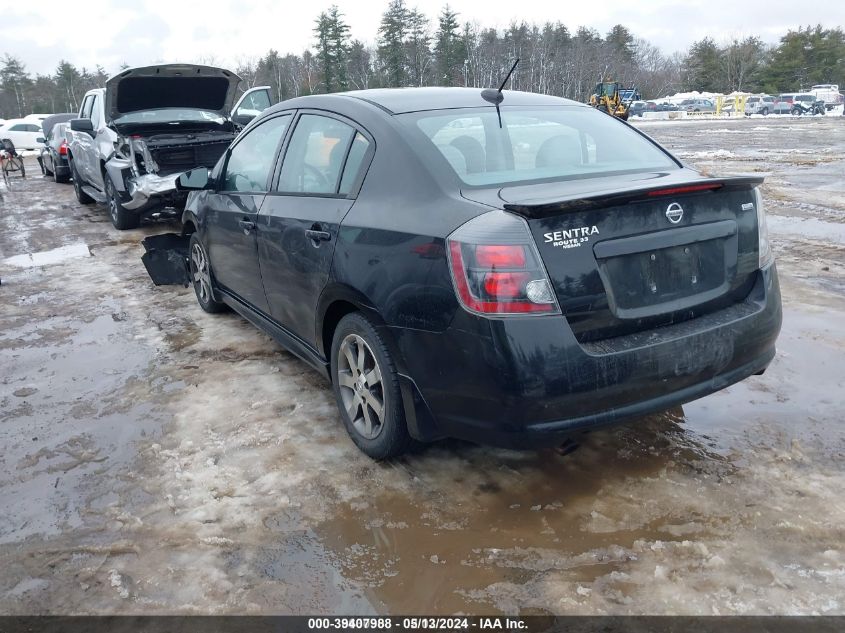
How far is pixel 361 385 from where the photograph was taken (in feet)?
10.6

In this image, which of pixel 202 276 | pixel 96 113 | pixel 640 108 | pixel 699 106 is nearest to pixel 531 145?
pixel 202 276

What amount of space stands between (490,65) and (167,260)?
68.6 metres

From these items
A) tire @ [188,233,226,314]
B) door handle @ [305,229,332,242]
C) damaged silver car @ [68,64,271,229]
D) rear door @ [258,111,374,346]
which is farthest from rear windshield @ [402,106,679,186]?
damaged silver car @ [68,64,271,229]

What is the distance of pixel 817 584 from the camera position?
2316 millimetres

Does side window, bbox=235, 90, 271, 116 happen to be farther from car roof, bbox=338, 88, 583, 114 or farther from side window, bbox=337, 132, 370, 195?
side window, bbox=337, 132, 370, 195

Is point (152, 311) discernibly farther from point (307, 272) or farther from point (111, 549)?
point (111, 549)

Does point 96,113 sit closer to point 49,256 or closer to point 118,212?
point 118,212

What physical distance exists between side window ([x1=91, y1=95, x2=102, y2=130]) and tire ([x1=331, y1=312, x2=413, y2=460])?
8631 millimetres

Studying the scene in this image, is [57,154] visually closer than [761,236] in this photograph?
No

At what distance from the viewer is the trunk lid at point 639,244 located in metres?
2.48

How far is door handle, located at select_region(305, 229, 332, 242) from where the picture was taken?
3258 mm

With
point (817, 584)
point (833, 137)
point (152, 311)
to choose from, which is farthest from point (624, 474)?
point (833, 137)

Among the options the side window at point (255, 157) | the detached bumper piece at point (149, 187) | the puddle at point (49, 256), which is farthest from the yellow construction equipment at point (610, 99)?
the side window at point (255, 157)

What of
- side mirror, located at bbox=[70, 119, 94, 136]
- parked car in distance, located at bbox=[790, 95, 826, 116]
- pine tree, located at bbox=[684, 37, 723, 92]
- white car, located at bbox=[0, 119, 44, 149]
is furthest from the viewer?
pine tree, located at bbox=[684, 37, 723, 92]
